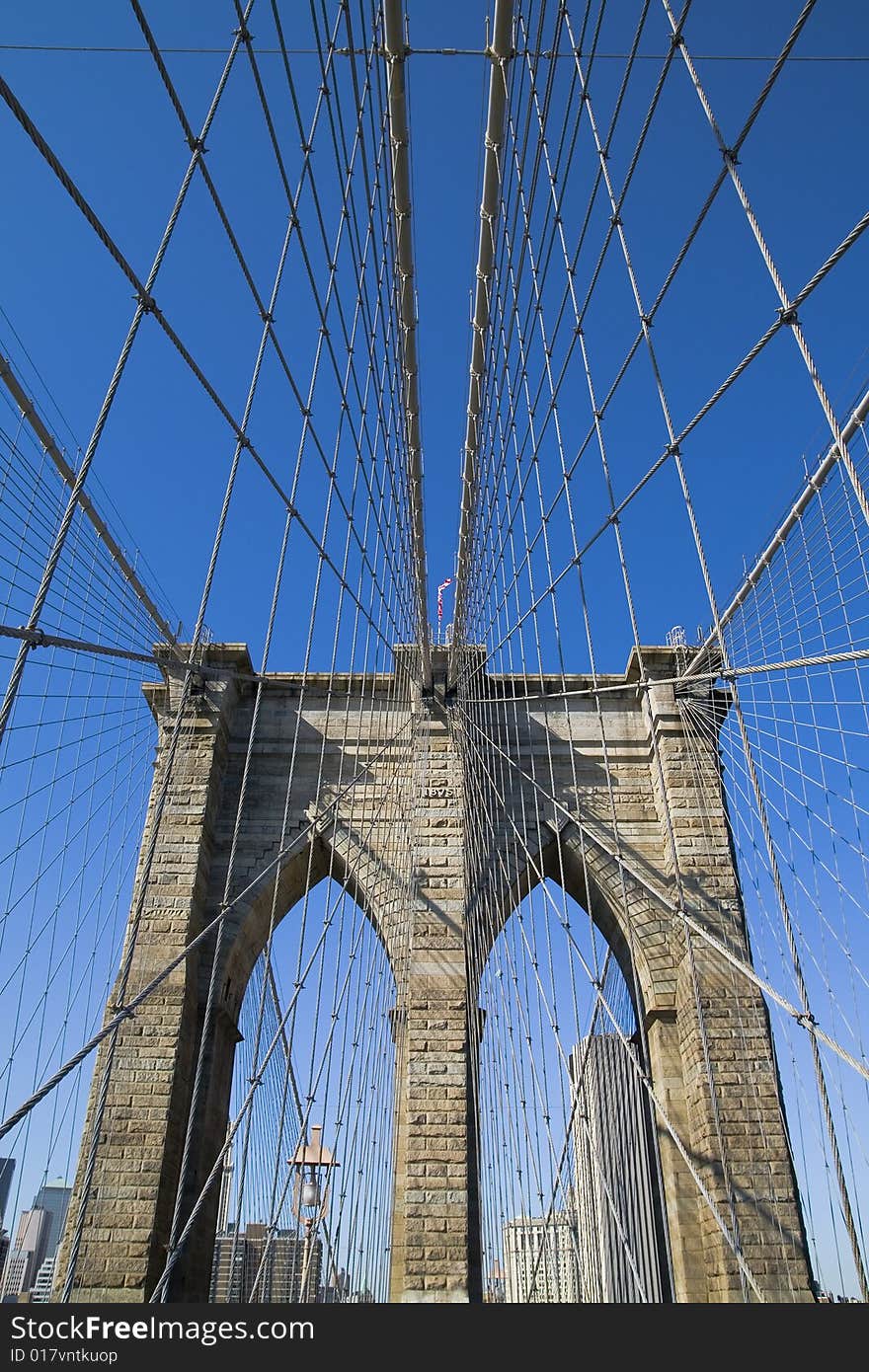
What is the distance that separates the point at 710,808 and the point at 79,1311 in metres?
8.63

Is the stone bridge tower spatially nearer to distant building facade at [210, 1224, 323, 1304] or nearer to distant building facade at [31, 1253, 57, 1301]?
distant building facade at [210, 1224, 323, 1304]

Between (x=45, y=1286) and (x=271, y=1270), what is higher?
(x=45, y=1286)

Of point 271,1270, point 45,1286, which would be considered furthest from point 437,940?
point 45,1286

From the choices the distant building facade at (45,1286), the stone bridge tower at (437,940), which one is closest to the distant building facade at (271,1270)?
the stone bridge tower at (437,940)

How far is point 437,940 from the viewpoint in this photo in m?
10.4

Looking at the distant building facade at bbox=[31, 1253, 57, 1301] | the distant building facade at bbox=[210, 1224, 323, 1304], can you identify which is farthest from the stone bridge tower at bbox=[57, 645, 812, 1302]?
the distant building facade at bbox=[31, 1253, 57, 1301]

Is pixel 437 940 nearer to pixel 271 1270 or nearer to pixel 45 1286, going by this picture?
pixel 271 1270

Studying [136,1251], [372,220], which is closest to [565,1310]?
[136,1251]

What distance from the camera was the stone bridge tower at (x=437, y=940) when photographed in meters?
8.90

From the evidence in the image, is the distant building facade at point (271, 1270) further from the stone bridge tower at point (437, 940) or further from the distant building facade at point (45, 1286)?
the distant building facade at point (45, 1286)

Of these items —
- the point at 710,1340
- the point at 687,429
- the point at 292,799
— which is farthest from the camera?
the point at 292,799

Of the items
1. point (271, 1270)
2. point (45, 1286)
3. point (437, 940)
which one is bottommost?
point (271, 1270)

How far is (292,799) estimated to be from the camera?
11539mm

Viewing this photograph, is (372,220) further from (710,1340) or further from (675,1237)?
(675,1237)
